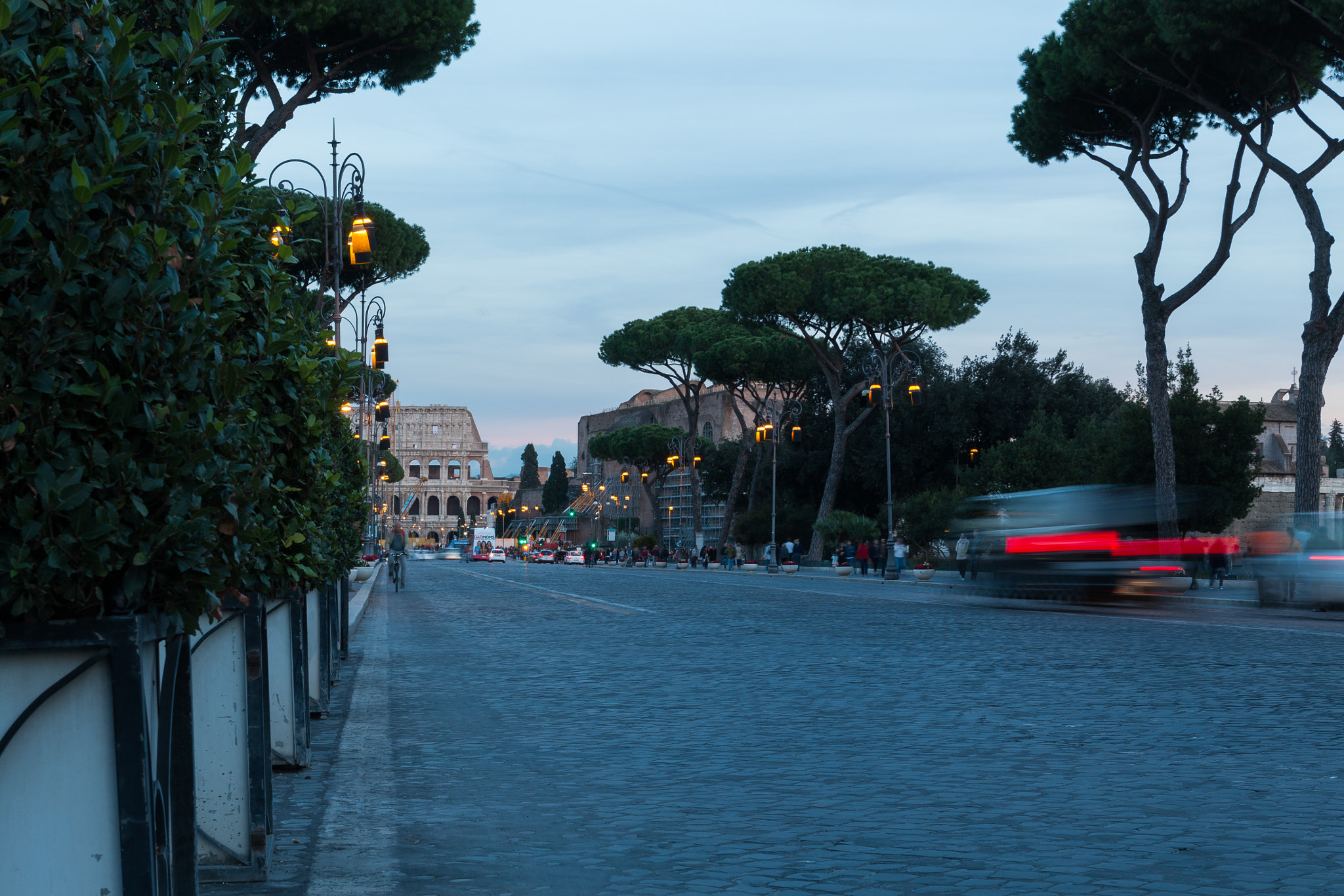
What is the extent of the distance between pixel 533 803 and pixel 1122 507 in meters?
19.4

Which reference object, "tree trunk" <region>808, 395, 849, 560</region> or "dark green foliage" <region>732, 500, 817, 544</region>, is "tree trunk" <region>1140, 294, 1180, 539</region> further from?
"dark green foliage" <region>732, 500, 817, 544</region>

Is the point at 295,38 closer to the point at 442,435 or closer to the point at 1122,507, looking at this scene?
the point at 1122,507

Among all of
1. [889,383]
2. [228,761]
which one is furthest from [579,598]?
[228,761]

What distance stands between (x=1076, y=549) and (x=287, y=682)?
18.2 metres

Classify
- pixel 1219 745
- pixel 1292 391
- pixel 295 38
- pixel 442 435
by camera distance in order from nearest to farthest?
pixel 1219 745
pixel 295 38
pixel 1292 391
pixel 442 435

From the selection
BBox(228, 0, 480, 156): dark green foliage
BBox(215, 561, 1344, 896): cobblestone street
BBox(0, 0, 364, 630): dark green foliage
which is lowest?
BBox(215, 561, 1344, 896): cobblestone street

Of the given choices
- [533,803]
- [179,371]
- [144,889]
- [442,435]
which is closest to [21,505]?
[179,371]

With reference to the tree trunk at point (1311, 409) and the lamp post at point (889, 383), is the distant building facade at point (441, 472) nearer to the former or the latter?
the lamp post at point (889, 383)

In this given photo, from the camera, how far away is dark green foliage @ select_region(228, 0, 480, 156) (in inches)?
858

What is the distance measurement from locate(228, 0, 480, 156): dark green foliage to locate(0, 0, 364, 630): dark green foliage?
19.1m

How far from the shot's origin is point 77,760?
3010 mm

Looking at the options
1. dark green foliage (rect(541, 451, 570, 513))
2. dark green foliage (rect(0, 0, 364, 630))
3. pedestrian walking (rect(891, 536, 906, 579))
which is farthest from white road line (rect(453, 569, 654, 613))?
dark green foliage (rect(541, 451, 570, 513))

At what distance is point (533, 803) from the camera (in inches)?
254

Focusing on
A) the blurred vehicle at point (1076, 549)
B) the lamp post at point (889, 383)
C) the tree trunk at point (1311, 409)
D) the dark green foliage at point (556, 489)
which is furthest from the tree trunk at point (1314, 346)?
the dark green foliage at point (556, 489)
